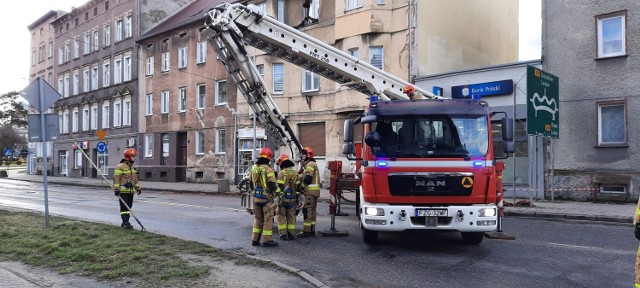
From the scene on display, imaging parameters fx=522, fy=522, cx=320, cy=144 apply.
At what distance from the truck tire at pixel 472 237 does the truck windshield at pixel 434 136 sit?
5.39ft

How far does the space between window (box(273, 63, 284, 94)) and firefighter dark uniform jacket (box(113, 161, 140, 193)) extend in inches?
655

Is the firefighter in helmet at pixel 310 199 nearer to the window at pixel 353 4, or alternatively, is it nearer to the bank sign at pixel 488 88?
the bank sign at pixel 488 88

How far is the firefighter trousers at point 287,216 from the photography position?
31.8 feet

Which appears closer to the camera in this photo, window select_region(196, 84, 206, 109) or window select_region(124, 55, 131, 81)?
window select_region(196, 84, 206, 109)

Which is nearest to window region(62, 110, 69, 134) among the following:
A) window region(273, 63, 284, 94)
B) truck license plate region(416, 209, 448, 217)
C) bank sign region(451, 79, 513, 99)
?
window region(273, 63, 284, 94)

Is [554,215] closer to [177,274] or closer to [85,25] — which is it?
[177,274]

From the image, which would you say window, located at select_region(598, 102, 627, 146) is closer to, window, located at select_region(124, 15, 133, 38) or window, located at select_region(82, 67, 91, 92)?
window, located at select_region(124, 15, 133, 38)

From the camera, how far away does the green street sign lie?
15.9 m

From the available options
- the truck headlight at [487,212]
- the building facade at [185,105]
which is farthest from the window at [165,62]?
the truck headlight at [487,212]

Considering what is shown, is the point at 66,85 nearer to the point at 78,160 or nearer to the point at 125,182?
the point at 78,160

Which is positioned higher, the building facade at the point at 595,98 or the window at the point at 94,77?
the window at the point at 94,77

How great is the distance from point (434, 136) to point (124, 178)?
263 inches

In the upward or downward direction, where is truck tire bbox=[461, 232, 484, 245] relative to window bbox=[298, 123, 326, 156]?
downward

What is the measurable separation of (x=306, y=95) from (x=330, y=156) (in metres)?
3.40
